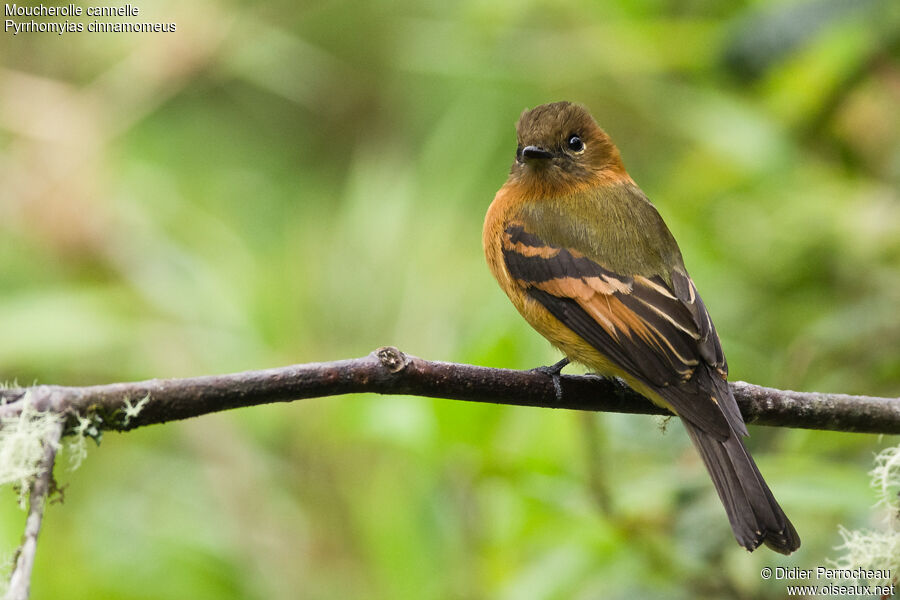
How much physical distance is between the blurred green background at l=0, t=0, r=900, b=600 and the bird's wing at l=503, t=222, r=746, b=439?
22 cm

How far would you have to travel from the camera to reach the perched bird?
2527 millimetres

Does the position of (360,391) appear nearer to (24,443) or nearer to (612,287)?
(24,443)

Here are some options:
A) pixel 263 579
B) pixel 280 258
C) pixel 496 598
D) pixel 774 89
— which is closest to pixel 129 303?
pixel 280 258

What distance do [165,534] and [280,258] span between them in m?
1.82

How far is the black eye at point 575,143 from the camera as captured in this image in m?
3.61

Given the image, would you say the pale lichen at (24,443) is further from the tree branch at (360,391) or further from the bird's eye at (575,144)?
the bird's eye at (575,144)

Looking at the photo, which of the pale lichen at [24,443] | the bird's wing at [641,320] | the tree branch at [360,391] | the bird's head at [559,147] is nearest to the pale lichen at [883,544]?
the tree branch at [360,391]

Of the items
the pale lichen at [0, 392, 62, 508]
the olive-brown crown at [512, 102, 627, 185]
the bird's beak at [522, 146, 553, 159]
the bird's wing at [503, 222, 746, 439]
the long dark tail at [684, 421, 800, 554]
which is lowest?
the pale lichen at [0, 392, 62, 508]

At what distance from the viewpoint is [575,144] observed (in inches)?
143

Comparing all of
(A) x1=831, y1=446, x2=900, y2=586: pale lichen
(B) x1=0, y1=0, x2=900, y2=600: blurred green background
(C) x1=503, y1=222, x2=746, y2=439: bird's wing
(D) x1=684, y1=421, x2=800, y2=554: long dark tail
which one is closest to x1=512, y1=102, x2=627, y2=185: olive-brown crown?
(C) x1=503, y1=222, x2=746, y2=439: bird's wing

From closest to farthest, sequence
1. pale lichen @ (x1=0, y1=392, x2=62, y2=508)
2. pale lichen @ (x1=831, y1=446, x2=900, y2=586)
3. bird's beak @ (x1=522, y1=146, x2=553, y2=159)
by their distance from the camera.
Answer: pale lichen @ (x1=0, y1=392, x2=62, y2=508), pale lichen @ (x1=831, y1=446, x2=900, y2=586), bird's beak @ (x1=522, y1=146, x2=553, y2=159)

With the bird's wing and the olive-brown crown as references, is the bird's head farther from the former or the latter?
the bird's wing

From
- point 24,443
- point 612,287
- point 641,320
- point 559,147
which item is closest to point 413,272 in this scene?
point 559,147

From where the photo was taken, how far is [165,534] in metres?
3.67
